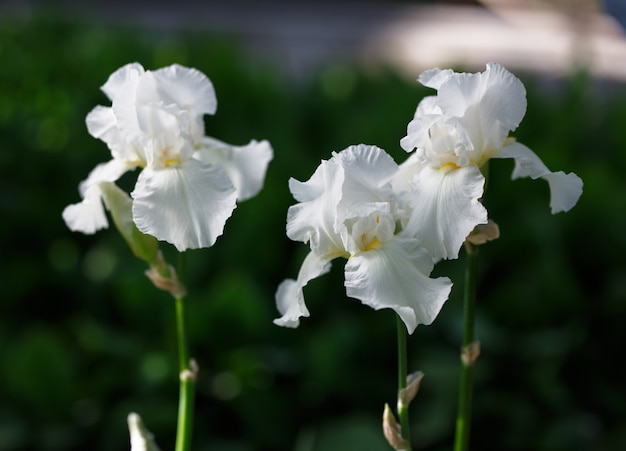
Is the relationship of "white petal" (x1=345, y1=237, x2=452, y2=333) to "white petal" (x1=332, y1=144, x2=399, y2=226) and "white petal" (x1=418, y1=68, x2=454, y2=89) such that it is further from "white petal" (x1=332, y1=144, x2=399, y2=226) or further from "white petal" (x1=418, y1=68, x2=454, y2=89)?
"white petal" (x1=418, y1=68, x2=454, y2=89)

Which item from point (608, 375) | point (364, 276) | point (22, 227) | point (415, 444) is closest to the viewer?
point (364, 276)

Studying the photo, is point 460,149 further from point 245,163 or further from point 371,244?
point 245,163

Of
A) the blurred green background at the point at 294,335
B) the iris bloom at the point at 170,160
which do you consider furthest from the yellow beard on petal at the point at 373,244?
the blurred green background at the point at 294,335

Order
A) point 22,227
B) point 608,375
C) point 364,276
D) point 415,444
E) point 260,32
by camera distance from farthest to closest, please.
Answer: point 260,32, point 22,227, point 608,375, point 415,444, point 364,276

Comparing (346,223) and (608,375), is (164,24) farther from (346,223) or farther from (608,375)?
(346,223)

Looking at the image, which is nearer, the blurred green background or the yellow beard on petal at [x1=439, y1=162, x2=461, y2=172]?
the yellow beard on petal at [x1=439, y1=162, x2=461, y2=172]

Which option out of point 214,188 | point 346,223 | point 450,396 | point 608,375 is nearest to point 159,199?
point 214,188

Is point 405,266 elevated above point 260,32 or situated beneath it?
elevated above

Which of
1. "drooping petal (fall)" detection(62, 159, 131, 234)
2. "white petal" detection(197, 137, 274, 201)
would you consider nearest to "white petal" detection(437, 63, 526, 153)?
"white petal" detection(197, 137, 274, 201)
